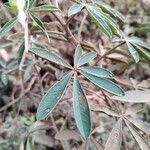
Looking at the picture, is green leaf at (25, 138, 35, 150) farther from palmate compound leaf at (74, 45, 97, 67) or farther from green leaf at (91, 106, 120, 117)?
palmate compound leaf at (74, 45, 97, 67)

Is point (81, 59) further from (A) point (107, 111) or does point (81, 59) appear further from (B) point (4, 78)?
(B) point (4, 78)

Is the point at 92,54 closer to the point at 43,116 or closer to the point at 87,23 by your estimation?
the point at 43,116

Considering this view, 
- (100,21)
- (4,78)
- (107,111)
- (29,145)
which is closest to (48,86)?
(4,78)

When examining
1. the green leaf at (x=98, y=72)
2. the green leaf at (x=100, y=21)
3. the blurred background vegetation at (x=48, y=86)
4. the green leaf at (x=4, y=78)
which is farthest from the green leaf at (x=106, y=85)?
the green leaf at (x=4, y=78)

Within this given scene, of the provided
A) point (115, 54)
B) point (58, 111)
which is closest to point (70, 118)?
point (58, 111)

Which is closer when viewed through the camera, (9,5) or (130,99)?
(9,5)

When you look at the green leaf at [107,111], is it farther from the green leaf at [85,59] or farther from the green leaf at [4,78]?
the green leaf at [4,78]

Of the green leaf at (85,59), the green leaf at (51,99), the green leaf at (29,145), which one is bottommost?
the green leaf at (29,145)
